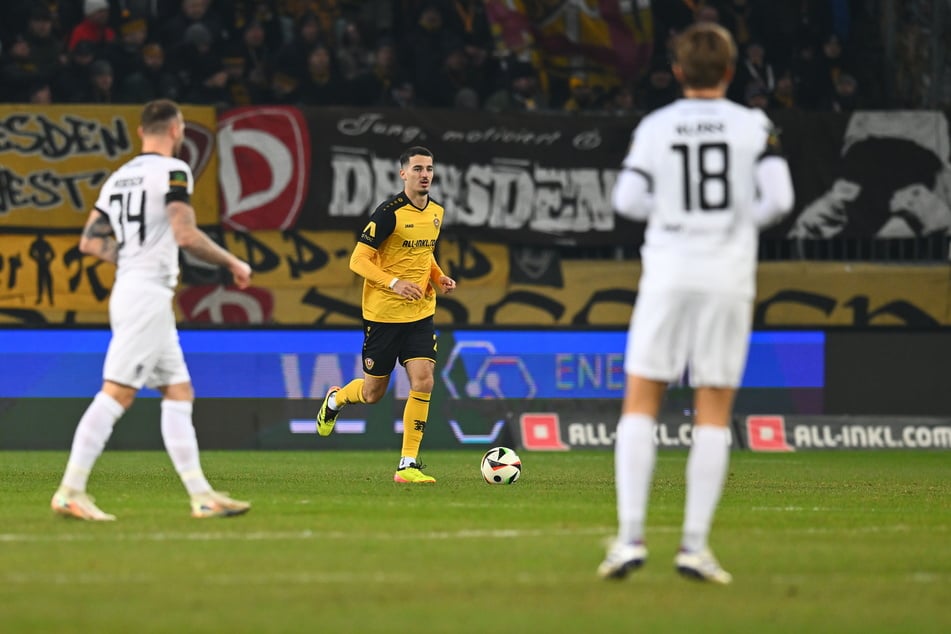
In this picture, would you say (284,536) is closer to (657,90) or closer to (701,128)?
A: (701,128)

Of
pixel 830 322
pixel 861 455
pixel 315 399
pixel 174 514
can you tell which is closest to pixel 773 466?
pixel 861 455

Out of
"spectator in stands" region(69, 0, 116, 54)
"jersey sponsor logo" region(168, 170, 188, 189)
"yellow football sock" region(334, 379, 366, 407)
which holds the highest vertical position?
"spectator in stands" region(69, 0, 116, 54)

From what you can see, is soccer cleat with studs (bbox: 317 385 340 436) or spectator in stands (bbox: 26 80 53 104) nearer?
soccer cleat with studs (bbox: 317 385 340 436)

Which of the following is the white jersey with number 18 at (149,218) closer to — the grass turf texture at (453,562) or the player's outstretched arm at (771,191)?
the grass turf texture at (453,562)

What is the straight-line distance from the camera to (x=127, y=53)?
20047mm

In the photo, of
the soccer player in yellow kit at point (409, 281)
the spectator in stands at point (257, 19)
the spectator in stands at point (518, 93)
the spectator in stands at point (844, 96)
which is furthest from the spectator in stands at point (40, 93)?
the spectator in stands at point (844, 96)

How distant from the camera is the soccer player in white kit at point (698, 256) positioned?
6.78 metres

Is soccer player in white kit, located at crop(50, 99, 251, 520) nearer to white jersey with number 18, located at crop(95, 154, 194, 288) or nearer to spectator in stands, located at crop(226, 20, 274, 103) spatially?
white jersey with number 18, located at crop(95, 154, 194, 288)

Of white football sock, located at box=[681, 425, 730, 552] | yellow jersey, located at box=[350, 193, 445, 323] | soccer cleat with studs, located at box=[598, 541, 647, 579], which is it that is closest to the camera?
soccer cleat with studs, located at box=[598, 541, 647, 579]

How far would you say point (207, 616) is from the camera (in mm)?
5762

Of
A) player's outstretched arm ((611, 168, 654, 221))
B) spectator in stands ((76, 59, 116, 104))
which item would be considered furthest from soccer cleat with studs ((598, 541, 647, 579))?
spectator in stands ((76, 59, 116, 104))

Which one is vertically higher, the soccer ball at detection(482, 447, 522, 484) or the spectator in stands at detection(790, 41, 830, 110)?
the spectator in stands at detection(790, 41, 830, 110)

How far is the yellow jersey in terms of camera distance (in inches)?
504

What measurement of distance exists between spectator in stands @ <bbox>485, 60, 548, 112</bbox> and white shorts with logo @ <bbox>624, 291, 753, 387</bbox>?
1380cm
